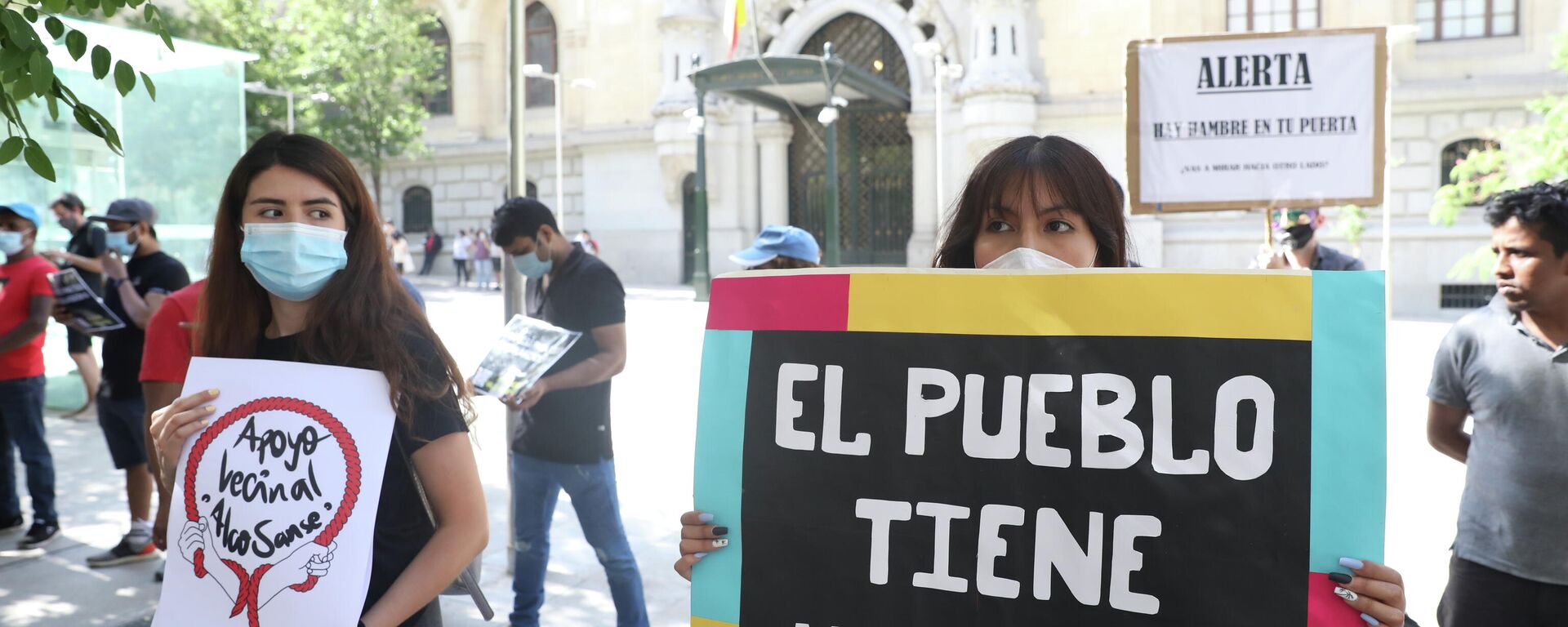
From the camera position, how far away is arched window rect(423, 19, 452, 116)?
1357 inches

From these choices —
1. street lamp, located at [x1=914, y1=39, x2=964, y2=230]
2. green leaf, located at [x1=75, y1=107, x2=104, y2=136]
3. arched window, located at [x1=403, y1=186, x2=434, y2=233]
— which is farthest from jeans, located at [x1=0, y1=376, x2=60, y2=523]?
arched window, located at [x1=403, y1=186, x2=434, y2=233]

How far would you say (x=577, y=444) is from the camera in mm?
4344

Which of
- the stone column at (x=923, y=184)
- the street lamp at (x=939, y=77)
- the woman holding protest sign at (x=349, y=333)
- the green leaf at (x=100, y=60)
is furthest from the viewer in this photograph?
the stone column at (x=923, y=184)

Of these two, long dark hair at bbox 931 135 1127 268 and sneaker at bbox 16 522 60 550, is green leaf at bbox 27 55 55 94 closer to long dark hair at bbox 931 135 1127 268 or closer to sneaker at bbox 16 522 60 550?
long dark hair at bbox 931 135 1127 268

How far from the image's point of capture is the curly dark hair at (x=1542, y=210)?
288cm

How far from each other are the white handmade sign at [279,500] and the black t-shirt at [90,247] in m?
4.93

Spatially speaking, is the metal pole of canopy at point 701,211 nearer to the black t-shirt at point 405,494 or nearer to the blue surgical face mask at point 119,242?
the blue surgical face mask at point 119,242

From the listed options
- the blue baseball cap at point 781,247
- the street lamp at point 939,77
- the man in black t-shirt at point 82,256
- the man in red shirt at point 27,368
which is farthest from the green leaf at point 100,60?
the street lamp at point 939,77

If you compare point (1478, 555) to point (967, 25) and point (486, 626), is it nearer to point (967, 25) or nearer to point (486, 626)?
point (486, 626)

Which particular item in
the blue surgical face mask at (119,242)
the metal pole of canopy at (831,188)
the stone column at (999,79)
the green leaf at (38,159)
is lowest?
the blue surgical face mask at (119,242)

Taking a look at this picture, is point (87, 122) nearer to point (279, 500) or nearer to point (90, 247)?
point (279, 500)

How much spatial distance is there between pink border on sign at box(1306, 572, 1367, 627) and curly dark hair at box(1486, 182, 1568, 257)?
1.86 meters

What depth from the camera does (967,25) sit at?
84.8 ft

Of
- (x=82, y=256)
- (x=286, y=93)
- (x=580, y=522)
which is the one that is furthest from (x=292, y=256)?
(x=286, y=93)
